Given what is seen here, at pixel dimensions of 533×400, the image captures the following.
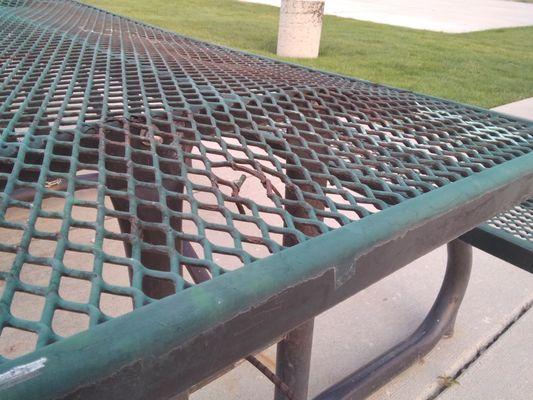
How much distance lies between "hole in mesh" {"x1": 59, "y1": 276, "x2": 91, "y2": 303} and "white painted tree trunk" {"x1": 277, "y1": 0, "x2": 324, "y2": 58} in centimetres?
631

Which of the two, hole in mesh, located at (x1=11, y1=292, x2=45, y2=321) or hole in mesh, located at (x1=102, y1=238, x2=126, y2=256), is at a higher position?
hole in mesh, located at (x1=11, y1=292, x2=45, y2=321)

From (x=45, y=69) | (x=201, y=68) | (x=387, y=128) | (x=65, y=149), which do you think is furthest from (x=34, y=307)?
(x=387, y=128)

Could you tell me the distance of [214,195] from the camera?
1.01m

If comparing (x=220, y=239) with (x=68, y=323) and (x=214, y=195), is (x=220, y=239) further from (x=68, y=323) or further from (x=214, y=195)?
(x=214, y=195)

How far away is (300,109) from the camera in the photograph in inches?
55.3

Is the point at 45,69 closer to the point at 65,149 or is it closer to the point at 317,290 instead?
the point at 65,149

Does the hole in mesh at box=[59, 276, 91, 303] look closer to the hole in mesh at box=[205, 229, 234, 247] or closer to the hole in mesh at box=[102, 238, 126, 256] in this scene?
the hole in mesh at box=[102, 238, 126, 256]

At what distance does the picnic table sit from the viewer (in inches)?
23.2

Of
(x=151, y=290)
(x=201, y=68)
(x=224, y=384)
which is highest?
(x=201, y=68)

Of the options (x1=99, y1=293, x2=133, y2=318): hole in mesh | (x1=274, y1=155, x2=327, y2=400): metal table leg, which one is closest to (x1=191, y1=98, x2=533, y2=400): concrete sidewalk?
(x1=274, y1=155, x2=327, y2=400): metal table leg

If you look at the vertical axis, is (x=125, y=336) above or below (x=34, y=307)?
above

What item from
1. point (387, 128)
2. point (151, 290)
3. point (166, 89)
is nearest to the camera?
point (151, 290)

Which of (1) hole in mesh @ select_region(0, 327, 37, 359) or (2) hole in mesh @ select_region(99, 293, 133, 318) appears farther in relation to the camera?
(2) hole in mesh @ select_region(99, 293, 133, 318)

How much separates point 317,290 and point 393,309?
1905 millimetres
